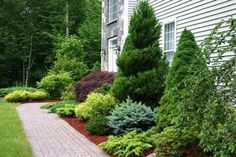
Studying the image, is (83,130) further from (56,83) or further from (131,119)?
(56,83)

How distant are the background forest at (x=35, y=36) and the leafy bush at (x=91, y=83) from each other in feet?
54.9

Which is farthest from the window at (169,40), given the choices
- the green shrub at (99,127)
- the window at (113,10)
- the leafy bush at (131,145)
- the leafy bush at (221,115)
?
the leafy bush at (221,115)

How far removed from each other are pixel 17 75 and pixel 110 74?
21838 millimetres

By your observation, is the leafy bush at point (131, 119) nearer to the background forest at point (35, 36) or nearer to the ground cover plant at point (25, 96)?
the ground cover plant at point (25, 96)

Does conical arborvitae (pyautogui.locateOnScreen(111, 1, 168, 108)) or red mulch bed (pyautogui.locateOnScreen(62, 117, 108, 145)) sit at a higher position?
conical arborvitae (pyautogui.locateOnScreen(111, 1, 168, 108))

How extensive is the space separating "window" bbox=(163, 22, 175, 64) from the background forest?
20.7m

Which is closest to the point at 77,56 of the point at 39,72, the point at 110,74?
the point at 39,72

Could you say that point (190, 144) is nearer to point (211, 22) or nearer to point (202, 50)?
point (202, 50)

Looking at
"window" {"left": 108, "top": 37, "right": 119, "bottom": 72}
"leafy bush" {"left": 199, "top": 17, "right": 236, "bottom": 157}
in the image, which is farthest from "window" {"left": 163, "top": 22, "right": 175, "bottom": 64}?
"leafy bush" {"left": 199, "top": 17, "right": 236, "bottom": 157}

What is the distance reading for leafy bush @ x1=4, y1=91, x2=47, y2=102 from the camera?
2359cm

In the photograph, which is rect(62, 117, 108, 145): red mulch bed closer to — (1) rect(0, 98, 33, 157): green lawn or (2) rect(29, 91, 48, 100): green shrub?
(1) rect(0, 98, 33, 157): green lawn

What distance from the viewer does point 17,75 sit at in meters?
37.7

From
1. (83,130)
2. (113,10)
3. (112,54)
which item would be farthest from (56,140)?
(113,10)

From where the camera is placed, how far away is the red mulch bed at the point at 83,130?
10.5m
